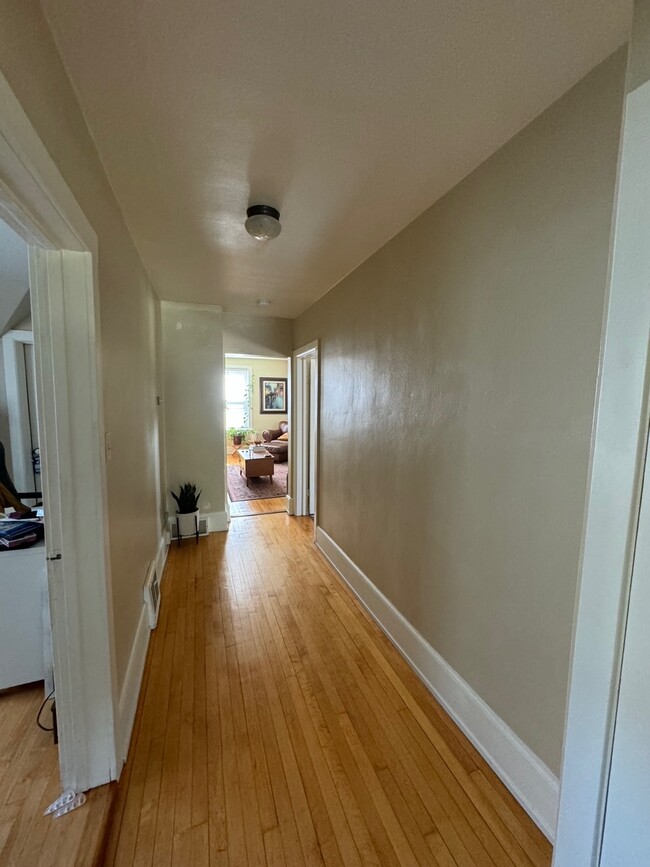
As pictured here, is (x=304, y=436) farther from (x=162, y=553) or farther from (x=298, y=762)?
(x=298, y=762)

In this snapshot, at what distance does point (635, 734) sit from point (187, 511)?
11.4ft

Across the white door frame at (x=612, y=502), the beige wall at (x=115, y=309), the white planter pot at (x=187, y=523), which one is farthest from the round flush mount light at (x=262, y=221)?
the white planter pot at (x=187, y=523)

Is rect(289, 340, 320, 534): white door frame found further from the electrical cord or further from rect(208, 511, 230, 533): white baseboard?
the electrical cord

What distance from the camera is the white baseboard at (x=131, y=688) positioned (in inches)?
53.6

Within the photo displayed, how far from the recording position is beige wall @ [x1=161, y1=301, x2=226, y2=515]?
3500 mm

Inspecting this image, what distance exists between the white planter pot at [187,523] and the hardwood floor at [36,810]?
195 centimetres

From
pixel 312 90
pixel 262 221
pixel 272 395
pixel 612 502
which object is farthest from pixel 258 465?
pixel 612 502

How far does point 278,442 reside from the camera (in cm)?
764

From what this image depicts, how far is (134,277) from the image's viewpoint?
2025 millimetres

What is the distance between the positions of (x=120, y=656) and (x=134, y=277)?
75.1 inches

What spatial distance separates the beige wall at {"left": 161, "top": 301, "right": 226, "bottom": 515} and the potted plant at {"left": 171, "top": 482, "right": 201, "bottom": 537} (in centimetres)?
11

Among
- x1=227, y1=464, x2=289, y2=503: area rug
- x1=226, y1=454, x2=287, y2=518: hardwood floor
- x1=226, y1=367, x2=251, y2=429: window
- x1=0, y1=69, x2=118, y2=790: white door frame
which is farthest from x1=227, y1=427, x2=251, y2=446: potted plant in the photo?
x1=0, y1=69, x2=118, y2=790: white door frame

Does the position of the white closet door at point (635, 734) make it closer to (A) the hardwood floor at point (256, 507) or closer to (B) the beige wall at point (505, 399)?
(B) the beige wall at point (505, 399)

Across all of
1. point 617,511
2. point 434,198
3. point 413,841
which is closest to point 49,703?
point 413,841
